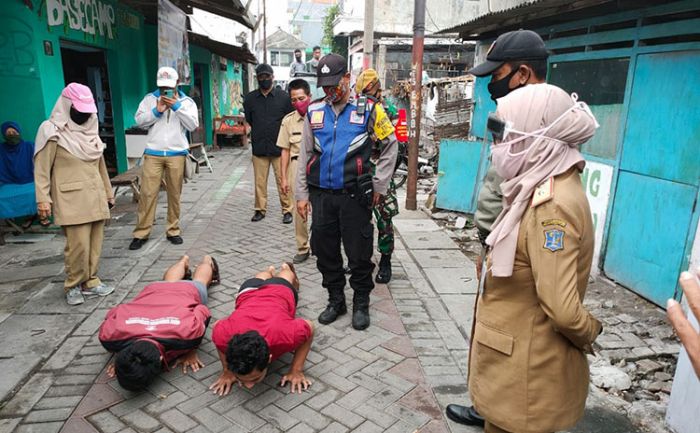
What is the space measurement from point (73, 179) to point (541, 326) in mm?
3883

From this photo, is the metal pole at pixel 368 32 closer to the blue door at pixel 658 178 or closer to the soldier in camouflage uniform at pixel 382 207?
the soldier in camouflage uniform at pixel 382 207

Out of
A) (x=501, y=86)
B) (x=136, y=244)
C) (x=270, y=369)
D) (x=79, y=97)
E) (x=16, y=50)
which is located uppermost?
(x=16, y=50)

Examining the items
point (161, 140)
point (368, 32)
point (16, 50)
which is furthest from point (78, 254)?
point (368, 32)

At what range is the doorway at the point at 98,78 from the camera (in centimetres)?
850

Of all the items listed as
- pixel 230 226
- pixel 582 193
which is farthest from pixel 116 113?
pixel 582 193

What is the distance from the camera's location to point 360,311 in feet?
12.8

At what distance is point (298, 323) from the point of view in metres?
A: 3.05

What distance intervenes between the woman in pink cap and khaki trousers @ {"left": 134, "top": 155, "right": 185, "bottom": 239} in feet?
4.01

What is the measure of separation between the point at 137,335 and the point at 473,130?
6745mm

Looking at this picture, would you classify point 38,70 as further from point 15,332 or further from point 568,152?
point 568,152

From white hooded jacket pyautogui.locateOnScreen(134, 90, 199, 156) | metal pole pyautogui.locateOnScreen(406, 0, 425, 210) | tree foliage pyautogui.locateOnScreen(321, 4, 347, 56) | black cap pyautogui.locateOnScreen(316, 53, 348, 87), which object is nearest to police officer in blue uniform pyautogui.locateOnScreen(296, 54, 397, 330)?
black cap pyautogui.locateOnScreen(316, 53, 348, 87)

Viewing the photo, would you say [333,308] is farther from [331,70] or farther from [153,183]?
[153,183]

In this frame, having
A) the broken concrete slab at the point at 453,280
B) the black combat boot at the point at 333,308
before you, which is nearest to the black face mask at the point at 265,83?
the broken concrete slab at the point at 453,280

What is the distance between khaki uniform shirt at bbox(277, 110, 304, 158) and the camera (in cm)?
557
